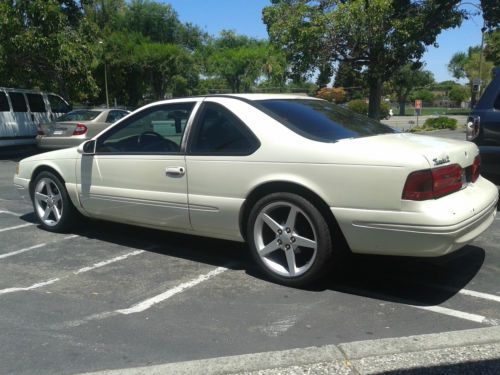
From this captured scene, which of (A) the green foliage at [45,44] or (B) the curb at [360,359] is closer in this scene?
(B) the curb at [360,359]

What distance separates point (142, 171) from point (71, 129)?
9409 millimetres

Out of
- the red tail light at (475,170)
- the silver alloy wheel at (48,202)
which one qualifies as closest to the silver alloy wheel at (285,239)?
the red tail light at (475,170)

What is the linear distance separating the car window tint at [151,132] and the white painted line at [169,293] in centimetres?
115

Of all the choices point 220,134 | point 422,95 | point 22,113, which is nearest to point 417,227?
point 220,134

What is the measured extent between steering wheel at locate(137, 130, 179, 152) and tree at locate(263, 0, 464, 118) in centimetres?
1571

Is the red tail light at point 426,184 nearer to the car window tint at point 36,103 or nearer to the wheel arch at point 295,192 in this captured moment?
the wheel arch at point 295,192

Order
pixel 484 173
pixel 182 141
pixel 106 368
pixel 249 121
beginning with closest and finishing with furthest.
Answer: pixel 106 368, pixel 249 121, pixel 182 141, pixel 484 173

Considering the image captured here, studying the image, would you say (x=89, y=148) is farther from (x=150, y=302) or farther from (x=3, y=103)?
(x=3, y=103)

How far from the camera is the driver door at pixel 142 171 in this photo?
4953mm

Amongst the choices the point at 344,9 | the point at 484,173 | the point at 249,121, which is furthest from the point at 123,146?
the point at 344,9

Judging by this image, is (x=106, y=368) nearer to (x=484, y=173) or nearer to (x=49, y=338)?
(x=49, y=338)

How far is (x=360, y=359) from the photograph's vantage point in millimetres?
3072

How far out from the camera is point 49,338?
3.56 meters

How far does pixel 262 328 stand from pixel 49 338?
1395 millimetres
